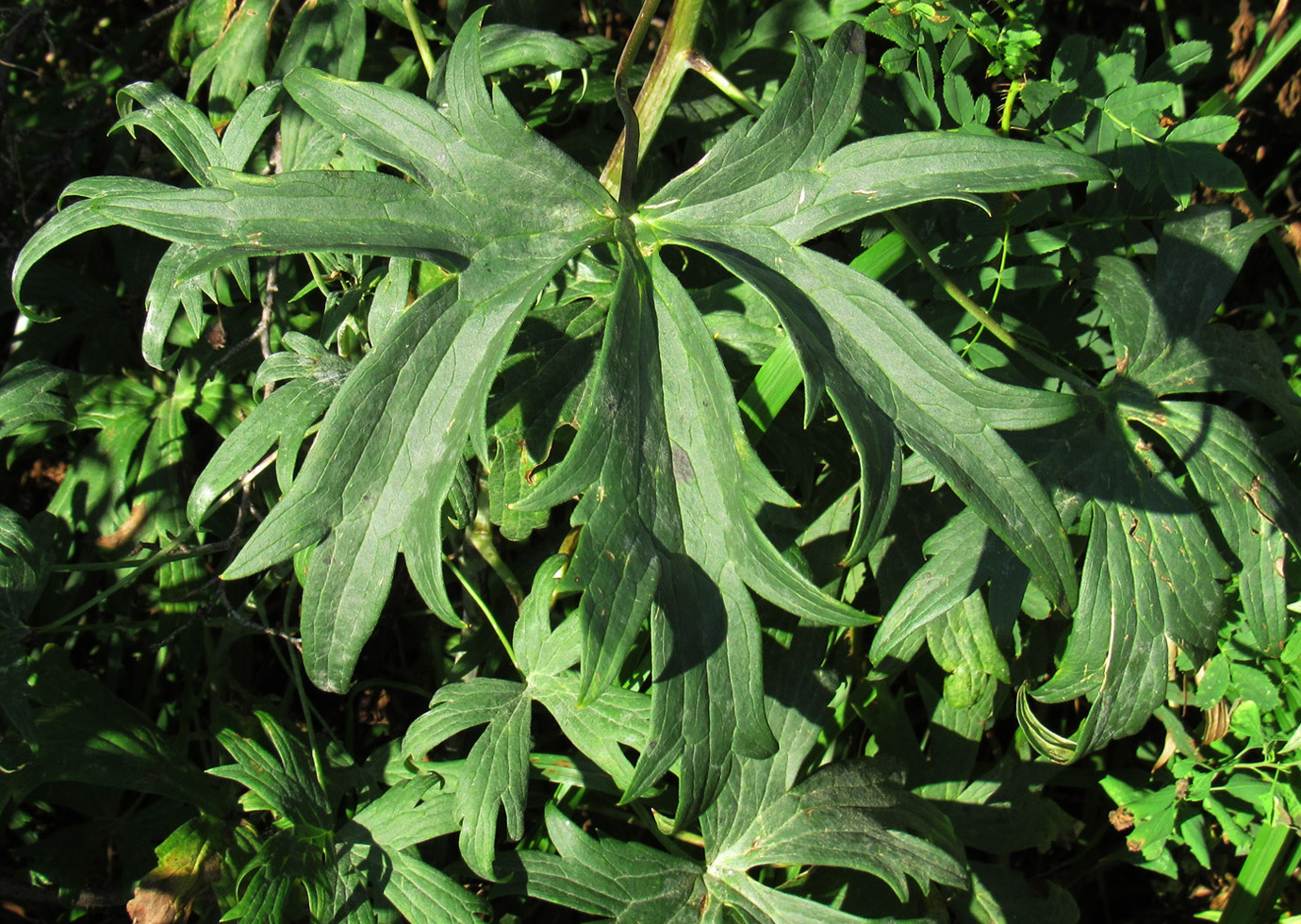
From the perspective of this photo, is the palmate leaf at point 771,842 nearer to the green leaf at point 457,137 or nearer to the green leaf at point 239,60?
the green leaf at point 457,137

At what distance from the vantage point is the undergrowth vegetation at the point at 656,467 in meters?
1.31

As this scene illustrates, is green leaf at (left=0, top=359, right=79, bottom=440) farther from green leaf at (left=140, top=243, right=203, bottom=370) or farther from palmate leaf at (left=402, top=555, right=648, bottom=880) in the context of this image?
palmate leaf at (left=402, top=555, right=648, bottom=880)

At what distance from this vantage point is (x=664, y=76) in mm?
1594

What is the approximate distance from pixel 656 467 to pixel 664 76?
69 centimetres

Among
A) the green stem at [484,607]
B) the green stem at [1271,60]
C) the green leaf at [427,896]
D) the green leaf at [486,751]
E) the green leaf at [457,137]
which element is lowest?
the green leaf at [427,896]

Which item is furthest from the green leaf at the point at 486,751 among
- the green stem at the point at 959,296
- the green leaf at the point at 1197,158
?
the green leaf at the point at 1197,158

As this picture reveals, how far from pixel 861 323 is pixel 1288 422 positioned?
1.01 m

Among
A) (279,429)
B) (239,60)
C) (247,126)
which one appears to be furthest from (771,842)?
(239,60)

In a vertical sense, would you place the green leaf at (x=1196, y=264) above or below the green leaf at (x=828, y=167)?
below

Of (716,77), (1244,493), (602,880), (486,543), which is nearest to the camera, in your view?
(716,77)

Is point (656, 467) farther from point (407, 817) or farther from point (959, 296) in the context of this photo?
point (407, 817)

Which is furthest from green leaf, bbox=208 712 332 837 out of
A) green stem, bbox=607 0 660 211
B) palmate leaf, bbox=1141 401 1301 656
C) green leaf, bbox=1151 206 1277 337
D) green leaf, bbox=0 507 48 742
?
green leaf, bbox=1151 206 1277 337

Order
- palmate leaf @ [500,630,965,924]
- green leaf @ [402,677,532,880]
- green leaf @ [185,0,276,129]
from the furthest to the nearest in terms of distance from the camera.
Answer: green leaf @ [185,0,276,129]
palmate leaf @ [500,630,965,924]
green leaf @ [402,677,532,880]

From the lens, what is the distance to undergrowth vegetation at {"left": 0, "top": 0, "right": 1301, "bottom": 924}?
1.31 metres
